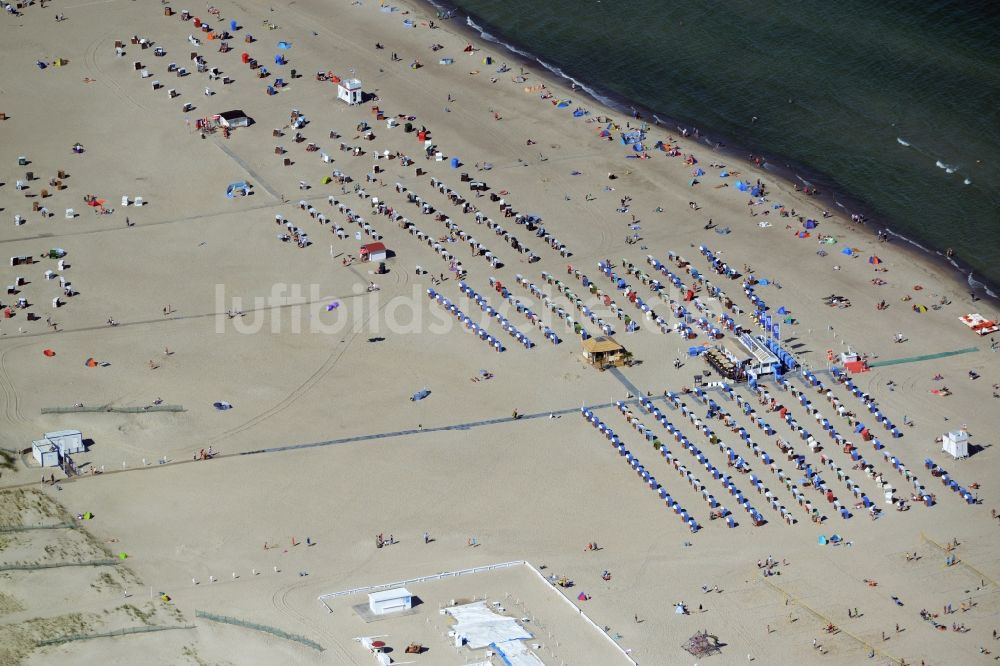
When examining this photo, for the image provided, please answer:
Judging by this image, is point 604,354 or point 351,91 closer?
point 604,354

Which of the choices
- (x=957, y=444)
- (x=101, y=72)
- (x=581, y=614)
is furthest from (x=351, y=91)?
(x=581, y=614)

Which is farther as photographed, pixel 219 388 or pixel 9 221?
pixel 9 221

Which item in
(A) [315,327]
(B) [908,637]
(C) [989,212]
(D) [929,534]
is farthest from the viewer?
(C) [989,212]

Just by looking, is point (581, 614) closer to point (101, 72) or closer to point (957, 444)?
point (957, 444)

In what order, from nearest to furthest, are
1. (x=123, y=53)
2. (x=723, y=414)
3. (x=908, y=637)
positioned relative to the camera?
(x=908, y=637), (x=723, y=414), (x=123, y=53)

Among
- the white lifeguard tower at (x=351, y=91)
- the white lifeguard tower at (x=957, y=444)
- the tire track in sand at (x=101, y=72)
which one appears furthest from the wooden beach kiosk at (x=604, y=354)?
the tire track in sand at (x=101, y=72)

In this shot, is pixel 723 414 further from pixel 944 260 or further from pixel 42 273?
pixel 42 273

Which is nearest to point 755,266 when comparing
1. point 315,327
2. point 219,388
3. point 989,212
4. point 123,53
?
point 989,212
